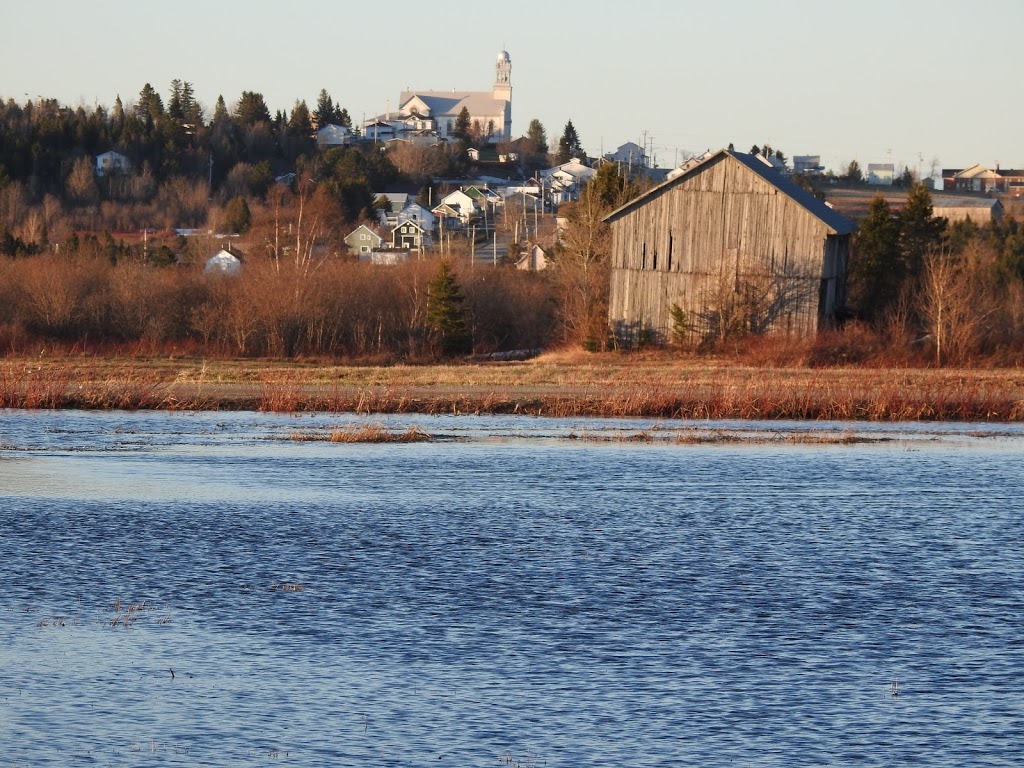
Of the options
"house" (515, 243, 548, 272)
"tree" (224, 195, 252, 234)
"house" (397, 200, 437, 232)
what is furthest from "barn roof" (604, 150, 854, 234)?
"house" (397, 200, 437, 232)

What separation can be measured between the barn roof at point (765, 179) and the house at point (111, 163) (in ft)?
313

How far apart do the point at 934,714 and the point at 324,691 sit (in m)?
5.72

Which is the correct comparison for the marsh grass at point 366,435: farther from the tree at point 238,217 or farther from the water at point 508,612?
the tree at point 238,217

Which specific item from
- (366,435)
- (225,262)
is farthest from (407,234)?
(366,435)

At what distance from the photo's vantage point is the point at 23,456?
2920 cm

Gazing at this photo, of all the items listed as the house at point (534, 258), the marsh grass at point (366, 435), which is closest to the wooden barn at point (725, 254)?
the marsh grass at point (366, 435)

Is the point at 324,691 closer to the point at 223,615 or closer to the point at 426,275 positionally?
the point at 223,615

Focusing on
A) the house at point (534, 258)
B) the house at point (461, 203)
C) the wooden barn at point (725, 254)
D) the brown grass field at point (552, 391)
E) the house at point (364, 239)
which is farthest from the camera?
the house at point (461, 203)

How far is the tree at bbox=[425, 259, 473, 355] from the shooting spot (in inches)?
2314

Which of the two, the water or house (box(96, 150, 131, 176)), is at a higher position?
house (box(96, 150, 131, 176))

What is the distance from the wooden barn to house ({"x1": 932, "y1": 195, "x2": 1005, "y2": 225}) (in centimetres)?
8945

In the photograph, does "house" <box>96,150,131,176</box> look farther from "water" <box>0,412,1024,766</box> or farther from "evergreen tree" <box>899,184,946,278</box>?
"water" <box>0,412,1024,766</box>

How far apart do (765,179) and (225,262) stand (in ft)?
131

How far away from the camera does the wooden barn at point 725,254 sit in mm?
52750
